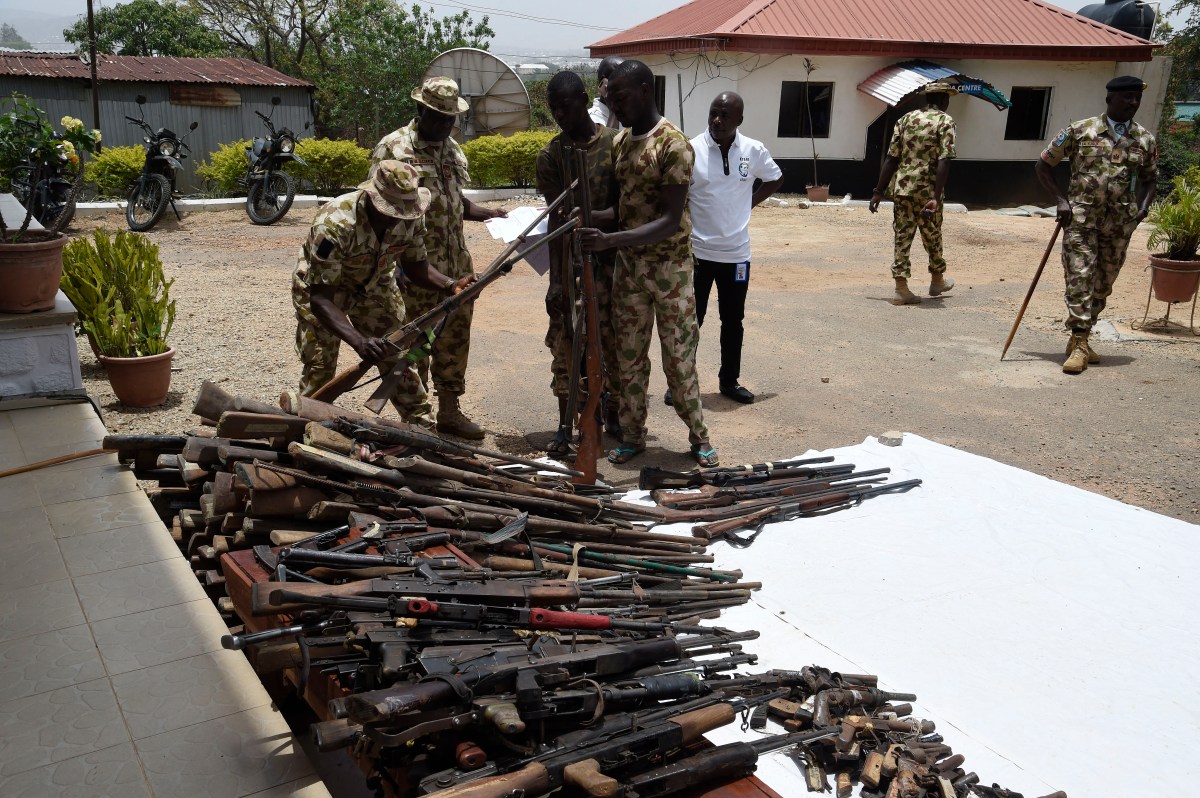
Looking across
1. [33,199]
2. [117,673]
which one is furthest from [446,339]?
[33,199]

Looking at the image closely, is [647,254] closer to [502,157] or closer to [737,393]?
[737,393]

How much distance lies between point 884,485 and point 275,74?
1867cm

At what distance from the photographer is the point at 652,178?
192 inches

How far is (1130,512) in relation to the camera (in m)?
4.57

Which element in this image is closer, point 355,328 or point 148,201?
point 355,328

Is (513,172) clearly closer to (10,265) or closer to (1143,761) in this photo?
(10,265)

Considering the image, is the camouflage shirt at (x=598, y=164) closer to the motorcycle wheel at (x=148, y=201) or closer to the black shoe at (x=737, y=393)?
the black shoe at (x=737, y=393)

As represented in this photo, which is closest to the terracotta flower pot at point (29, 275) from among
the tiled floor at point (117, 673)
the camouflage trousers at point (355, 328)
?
the tiled floor at point (117, 673)

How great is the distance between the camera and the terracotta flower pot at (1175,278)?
331 inches

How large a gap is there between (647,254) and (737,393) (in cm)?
187

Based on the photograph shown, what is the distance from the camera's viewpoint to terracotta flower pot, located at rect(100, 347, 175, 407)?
5.88 metres

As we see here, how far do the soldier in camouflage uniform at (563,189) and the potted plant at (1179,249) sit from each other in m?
5.96

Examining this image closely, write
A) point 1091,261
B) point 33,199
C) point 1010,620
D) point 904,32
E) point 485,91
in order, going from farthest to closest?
point 485,91 → point 904,32 → point 33,199 → point 1091,261 → point 1010,620

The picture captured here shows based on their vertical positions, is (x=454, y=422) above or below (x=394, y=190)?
below
